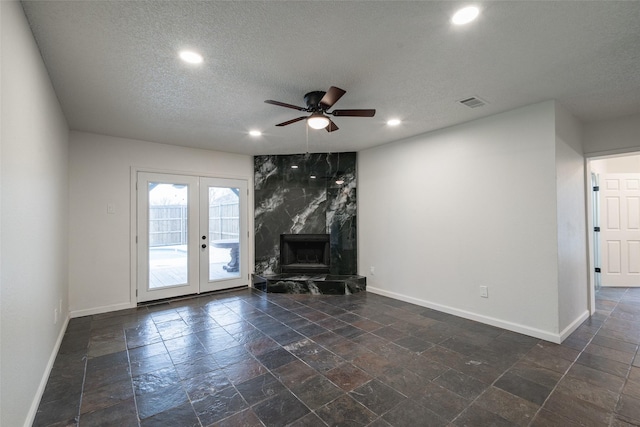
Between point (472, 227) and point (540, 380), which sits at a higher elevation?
point (472, 227)

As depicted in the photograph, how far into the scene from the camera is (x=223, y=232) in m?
5.16

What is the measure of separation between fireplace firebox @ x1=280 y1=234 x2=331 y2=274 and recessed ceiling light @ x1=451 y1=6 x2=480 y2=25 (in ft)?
13.2

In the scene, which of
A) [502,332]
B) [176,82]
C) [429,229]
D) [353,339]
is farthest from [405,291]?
[176,82]

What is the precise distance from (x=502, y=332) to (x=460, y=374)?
48.4 inches

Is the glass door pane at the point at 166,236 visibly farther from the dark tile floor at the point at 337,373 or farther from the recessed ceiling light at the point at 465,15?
the recessed ceiling light at the point at 465,15

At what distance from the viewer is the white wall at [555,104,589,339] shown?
119 inches

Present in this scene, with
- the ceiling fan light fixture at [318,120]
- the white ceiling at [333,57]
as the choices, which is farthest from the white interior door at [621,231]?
the ceiling fan light fixture at [318,120]

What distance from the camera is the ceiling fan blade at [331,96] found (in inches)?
91.5

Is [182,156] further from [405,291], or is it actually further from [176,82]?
[405,291]

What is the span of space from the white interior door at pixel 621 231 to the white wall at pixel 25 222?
7.65m

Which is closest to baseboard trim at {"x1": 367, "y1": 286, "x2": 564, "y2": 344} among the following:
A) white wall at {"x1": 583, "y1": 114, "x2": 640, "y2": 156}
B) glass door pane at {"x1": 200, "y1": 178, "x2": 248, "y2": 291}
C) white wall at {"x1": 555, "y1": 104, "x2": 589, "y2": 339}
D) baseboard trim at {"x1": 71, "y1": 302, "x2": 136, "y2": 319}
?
white wall at {"x1": 555, "y1": 104, "x2": 589, "y2": 339}

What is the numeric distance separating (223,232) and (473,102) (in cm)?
431

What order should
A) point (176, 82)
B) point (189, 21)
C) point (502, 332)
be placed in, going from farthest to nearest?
point (502, 332) → point (176, 82) → point (189, 21)

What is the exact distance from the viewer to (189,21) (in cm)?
174
